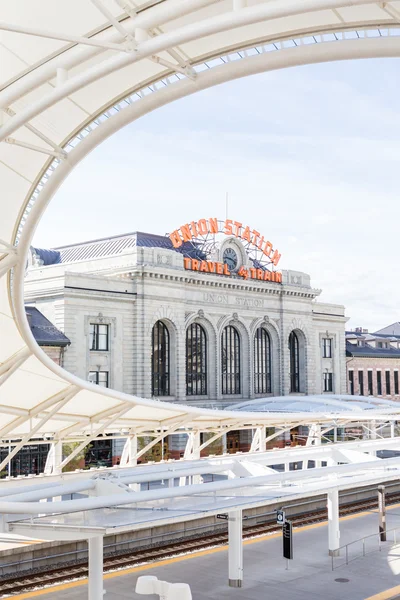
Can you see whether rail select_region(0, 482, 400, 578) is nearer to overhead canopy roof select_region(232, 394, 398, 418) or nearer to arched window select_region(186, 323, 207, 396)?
overhead canopy roof select_region(232, 394, 398, 418)

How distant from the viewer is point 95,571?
911 inches

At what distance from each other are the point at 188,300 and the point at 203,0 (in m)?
59.2

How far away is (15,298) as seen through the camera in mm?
21750

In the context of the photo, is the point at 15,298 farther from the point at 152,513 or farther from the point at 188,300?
the point at 188,300

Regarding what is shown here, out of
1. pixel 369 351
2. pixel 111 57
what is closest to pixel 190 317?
pixel 369 351

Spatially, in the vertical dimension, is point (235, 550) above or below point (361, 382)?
below

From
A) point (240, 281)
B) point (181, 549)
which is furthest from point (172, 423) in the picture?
point (240, 281)

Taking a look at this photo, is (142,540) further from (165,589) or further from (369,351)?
(369,351)

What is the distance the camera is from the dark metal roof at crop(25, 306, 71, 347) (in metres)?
60.3

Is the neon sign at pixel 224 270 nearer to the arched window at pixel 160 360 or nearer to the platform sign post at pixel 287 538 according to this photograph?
the arched window at pixel 160 360

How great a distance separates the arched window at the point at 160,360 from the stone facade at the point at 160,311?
54cm

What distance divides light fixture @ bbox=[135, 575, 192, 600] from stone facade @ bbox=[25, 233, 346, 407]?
1546 inches

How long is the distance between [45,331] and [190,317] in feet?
47.0

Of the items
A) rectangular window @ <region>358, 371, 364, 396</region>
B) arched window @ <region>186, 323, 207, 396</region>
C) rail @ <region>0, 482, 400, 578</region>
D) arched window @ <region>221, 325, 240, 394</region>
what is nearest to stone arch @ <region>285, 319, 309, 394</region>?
arched window @ <region>221, 325, 240, 394</region>
